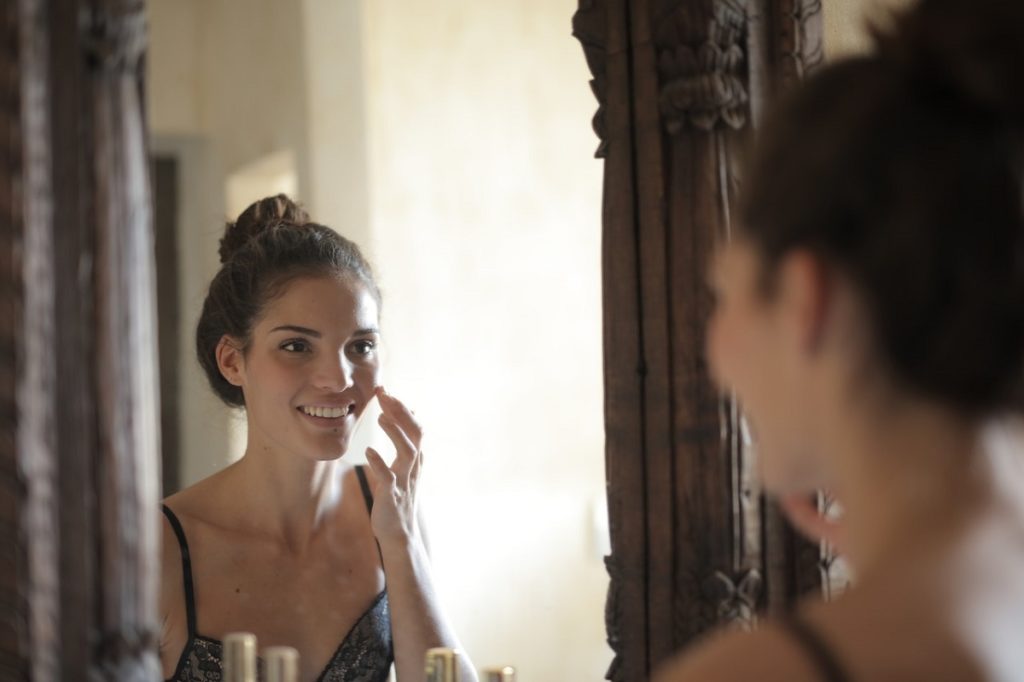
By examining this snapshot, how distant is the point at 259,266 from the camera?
0.89 metres

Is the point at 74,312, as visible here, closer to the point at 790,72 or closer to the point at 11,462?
the point at 11,462

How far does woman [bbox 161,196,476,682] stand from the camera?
838mm

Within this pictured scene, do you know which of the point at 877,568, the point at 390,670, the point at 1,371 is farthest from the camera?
the point at 390,670

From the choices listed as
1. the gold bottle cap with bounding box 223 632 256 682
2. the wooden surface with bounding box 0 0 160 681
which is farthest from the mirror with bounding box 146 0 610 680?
the wooden surface with bounding box 0 0 160 681

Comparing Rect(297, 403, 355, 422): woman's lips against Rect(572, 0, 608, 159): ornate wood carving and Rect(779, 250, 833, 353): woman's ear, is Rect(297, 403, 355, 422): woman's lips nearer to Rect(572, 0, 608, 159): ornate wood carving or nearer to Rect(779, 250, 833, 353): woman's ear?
Rect(572, 0, 608, 159): ornate wood carving

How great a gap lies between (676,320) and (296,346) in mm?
291

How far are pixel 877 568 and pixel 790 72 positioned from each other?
18.2 inches

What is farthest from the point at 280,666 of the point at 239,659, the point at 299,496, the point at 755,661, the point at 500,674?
the point at 755,661

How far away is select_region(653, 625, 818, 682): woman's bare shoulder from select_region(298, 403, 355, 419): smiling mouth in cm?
50

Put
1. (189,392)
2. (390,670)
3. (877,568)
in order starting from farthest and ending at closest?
(390,670), (189,392), (877,568)

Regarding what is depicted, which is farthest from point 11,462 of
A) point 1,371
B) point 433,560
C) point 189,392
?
point 433,560

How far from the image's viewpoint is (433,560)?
2.82ft

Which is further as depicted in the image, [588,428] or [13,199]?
[588,428]

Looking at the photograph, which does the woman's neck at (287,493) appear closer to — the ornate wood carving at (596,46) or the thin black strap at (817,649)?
the ornate wood carving at (596,46)
